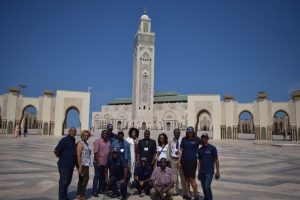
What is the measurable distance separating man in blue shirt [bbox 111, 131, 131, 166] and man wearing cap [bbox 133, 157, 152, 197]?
0.92ft

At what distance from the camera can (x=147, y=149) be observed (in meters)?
5.97

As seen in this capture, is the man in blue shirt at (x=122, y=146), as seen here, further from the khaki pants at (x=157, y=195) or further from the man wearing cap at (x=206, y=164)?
the man wearing cap at (x=206, y=164)

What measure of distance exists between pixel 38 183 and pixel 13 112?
2877 centimetres

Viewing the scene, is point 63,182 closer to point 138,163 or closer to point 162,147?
point 138,163

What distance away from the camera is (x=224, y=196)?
5570mm

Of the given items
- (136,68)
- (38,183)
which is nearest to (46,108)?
(38,183)

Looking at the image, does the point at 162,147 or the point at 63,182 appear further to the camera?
the point at 162,147

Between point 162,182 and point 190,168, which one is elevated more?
point 190,168

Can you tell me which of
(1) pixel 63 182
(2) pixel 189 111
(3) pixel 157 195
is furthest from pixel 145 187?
(2) pixel 189 111

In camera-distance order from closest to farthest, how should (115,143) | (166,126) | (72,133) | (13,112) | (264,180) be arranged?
(72,133)
(115,143)
(264,180)
(13,112)
(166,126)

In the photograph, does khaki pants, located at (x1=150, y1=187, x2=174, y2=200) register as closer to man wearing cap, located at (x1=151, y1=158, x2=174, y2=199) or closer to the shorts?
man wearing cap, located at (x1=151, y1=158, x2=174, y2=199)

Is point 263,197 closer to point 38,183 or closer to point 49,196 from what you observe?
point 49,196

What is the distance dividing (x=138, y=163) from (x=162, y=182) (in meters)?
0.86

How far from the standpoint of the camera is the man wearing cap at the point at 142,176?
586 cm
